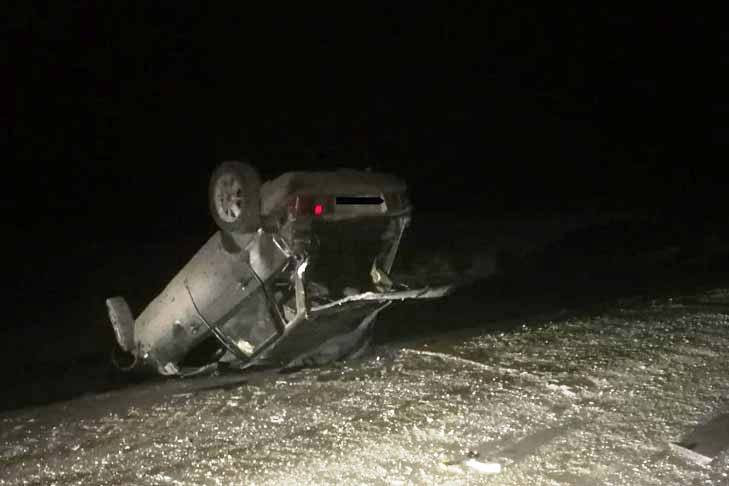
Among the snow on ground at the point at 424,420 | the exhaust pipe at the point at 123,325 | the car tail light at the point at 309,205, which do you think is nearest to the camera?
the snow on ground at the point at 424,420

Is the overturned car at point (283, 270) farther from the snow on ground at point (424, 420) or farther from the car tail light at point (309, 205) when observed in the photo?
the snow on ground at point (424, 420)

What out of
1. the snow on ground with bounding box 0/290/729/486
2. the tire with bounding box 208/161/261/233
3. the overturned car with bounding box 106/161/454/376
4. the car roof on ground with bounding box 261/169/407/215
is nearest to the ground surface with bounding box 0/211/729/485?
the snow on ground with bounding box 0/290/729/486

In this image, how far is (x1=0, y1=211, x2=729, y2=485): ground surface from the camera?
405cm

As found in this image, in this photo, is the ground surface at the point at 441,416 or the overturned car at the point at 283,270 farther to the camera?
the overturned car at the point at 283,270

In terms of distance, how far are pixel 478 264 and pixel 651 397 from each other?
926cm

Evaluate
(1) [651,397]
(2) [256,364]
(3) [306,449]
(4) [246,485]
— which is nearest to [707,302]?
(1) [651,397]

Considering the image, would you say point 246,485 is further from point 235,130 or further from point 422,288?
point 235,130

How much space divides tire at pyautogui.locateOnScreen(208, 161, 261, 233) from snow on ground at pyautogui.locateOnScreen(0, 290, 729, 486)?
A: 1.23 meters

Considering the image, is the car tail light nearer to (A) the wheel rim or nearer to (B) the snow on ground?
(A) the wheel rim

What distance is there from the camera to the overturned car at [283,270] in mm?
5531

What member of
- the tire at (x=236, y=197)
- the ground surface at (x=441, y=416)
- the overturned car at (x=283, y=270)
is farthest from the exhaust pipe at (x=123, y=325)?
the tire at (x=236, y=197)

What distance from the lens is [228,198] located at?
571 centimetres

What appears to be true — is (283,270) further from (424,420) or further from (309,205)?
(424,420)

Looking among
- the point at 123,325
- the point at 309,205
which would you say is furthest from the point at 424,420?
the point at 123,325
